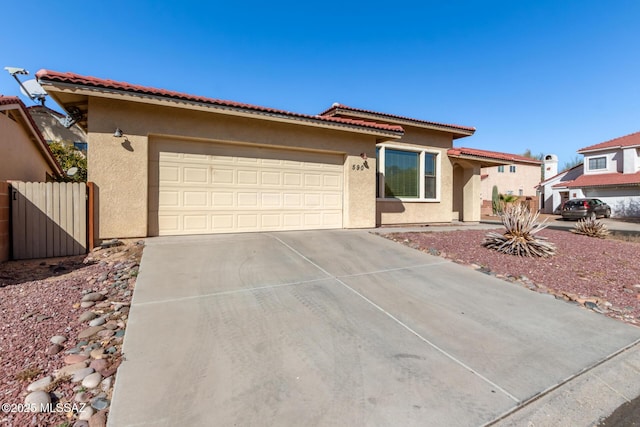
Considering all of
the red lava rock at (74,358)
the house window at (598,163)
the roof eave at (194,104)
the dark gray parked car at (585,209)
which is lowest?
the red lava rock at (74,358)

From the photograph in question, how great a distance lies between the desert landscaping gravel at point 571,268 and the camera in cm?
491

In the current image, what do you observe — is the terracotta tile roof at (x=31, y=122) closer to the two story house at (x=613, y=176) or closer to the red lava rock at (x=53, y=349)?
the red lava rock at (x=53, y=349)

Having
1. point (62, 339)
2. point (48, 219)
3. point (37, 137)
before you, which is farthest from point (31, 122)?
point (62, 339)

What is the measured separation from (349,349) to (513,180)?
127 ft

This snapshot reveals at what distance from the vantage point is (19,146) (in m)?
9.09

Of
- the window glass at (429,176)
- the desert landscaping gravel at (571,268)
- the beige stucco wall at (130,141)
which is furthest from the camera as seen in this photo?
the window glass at (429,176)

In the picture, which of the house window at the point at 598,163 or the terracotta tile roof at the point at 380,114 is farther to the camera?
the house window at the point at 598,163

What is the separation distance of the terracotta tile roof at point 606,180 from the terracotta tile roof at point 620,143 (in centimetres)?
246

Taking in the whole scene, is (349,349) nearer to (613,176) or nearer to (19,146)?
(19,146)

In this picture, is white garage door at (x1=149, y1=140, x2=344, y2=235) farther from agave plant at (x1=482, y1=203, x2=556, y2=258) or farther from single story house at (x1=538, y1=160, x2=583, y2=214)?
single story house at (x1=538, y1=160, x2=583, y2=214)

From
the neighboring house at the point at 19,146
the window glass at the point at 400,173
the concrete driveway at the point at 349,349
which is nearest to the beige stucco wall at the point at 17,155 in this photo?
the neighboring house at the point at 19,146

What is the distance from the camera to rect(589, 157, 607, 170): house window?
1082 inches

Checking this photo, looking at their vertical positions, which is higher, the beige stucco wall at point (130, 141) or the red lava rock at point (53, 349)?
the beige stucco wall at point (130, 141)

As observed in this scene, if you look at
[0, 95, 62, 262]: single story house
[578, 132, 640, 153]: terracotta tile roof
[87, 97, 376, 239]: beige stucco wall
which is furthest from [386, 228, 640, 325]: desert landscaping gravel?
[578, 132, 640, 153]: terracotta tile roof
